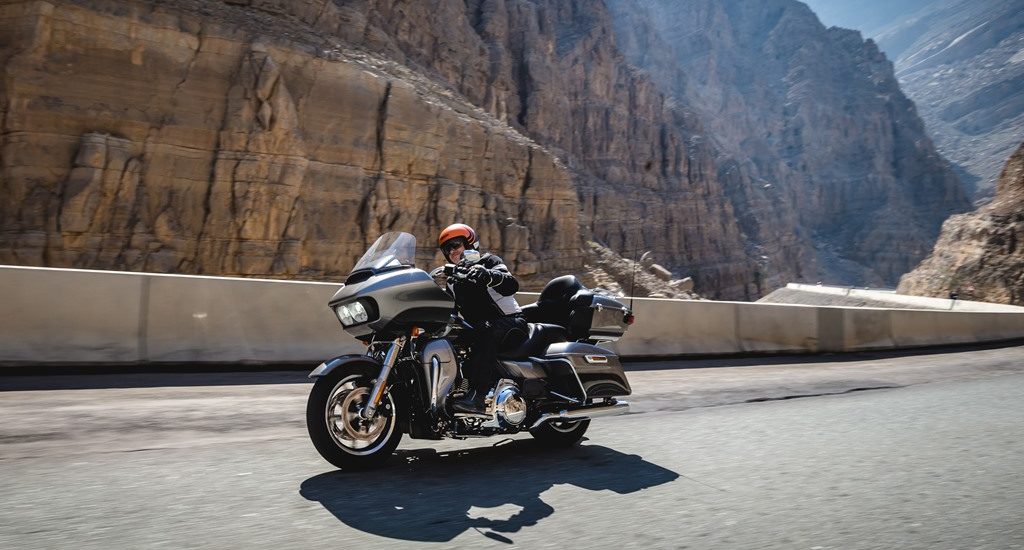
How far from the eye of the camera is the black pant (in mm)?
4793

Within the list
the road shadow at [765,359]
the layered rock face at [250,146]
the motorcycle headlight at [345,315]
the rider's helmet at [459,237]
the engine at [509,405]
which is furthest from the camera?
the layered rock face at [250,146]

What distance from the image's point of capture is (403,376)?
4.52 m

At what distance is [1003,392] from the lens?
28.7 feet

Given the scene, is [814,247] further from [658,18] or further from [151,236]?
[151,236]

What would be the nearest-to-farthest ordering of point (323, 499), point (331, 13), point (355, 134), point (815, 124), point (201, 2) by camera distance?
point (323, 499) → point (201, 2) → point (355, 134) → point (331, 13) → point (815, 124)

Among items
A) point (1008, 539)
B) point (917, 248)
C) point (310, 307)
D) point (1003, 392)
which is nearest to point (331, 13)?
point (310, 307)

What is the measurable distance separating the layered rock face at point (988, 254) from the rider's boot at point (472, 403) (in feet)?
114

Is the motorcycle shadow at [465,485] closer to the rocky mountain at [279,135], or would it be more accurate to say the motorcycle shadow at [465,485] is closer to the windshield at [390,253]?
the windshield at [390,253]

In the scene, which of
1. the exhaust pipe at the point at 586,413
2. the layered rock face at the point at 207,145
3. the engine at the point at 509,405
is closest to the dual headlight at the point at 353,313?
the engine at the point at 509,405

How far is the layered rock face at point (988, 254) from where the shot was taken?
33.6 m

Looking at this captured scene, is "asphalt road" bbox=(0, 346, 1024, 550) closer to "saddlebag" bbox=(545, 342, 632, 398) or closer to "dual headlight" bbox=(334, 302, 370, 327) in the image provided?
"saddlebag" bbox=(545, 342, 632, 398)

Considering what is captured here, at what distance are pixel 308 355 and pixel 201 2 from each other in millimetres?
33308

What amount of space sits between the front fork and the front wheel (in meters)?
0.04

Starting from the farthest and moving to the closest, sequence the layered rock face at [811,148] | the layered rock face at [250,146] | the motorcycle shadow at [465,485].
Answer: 1. the layered rock face at [811,148]
2. the layered rock face at [250,146]
3. the motorcycle shadow at [465,485]
